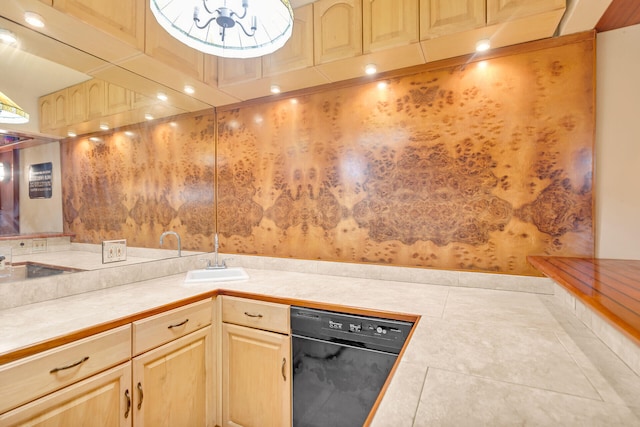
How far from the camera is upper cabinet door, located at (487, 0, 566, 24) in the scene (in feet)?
4.51

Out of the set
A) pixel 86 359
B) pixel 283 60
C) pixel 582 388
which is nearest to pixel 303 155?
pixel 283 60

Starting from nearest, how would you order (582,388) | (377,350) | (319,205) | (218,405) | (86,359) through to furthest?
(582,388) → (86,359) → (377,350) → (218,405) → (319,205)

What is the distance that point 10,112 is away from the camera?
153 centimetres

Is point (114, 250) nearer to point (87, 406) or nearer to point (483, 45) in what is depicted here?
point (87, 406)

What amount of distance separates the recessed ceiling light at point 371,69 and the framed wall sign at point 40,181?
205 centimetres

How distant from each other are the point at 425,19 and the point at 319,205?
1339mm

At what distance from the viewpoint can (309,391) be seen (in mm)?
1581

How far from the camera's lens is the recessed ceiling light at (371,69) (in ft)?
6.29

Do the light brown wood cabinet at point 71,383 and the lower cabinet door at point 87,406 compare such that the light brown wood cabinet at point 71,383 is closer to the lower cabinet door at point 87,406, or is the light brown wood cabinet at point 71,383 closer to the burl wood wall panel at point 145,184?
the lower cabinet door at point 87,406

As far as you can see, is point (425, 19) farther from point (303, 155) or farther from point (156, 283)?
point (156, 283)

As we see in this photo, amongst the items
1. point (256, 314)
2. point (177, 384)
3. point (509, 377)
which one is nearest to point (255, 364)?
point (256, 314)

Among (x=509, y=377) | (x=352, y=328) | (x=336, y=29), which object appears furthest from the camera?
(x=336, y=29)

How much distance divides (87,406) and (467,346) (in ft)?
4.99

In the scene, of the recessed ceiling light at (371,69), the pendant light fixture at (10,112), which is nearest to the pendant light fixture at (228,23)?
the recessed ceiling light at (371,69)
